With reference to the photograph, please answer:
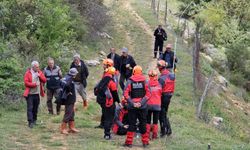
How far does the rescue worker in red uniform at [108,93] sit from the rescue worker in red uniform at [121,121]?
82 cm

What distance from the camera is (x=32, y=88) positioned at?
13.2 metres

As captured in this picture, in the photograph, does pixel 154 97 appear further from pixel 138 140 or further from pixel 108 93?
pixel 138 140

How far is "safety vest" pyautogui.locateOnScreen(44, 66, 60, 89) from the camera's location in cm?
1496

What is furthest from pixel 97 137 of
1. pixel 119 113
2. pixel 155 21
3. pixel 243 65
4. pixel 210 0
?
pixel 210 0

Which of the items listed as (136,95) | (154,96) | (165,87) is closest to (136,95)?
(136,95)

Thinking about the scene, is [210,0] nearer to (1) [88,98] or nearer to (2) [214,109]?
(2) [214,109]

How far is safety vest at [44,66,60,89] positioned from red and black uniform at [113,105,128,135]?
2569 millimetres

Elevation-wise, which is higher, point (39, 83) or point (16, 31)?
point (16, 31)

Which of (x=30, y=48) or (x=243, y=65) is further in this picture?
(x=243, y=65)

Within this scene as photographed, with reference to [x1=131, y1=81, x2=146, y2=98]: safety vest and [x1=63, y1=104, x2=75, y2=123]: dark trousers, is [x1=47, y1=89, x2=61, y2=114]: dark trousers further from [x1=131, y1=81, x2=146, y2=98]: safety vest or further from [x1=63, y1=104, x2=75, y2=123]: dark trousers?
[x1=131, y1=81, x2=146, y2=98]: safety vest

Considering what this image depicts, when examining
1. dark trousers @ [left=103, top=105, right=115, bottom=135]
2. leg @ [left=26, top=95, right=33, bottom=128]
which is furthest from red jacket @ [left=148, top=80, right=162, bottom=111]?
leg @ [left=26, top=95, right=33, bottom=128]

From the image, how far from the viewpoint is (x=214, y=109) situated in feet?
72.3

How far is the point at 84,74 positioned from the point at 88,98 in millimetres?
2696

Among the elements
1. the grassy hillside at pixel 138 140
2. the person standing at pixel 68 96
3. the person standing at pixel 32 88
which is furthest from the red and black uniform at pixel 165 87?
the person standing at pixel 32 88
